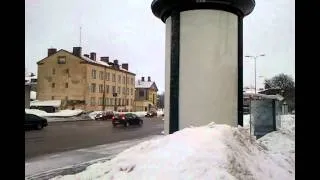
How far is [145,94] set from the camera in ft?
18.6

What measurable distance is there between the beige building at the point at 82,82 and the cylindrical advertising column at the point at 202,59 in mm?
1109

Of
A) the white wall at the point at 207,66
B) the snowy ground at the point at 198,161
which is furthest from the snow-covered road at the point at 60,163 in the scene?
the white wall at the point at 207,66

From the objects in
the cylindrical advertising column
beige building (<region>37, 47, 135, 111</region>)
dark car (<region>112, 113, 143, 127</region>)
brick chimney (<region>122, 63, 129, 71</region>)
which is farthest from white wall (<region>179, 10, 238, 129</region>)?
brick chimney (<region>122, 63, 129, 71</region>)

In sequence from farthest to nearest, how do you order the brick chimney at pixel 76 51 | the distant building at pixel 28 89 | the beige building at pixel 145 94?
the beige building at pixel 145 94 → the brick chimney at pixel 76 51 → the distant building at pixel 28 89

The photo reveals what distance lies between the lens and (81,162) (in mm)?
8188

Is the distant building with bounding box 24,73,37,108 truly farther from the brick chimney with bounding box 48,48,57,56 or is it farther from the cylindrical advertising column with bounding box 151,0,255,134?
the cylindrical advertising column with bounding box 151,0,255,134

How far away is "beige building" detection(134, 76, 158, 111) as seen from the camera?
485cm

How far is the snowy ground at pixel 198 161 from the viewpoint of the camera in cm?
406

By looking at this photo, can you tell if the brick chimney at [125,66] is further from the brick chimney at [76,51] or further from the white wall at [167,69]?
the white wall at [167,69]

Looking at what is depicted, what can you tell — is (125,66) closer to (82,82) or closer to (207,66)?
(82,82)

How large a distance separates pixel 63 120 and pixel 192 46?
2406 mm

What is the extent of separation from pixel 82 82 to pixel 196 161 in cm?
202
